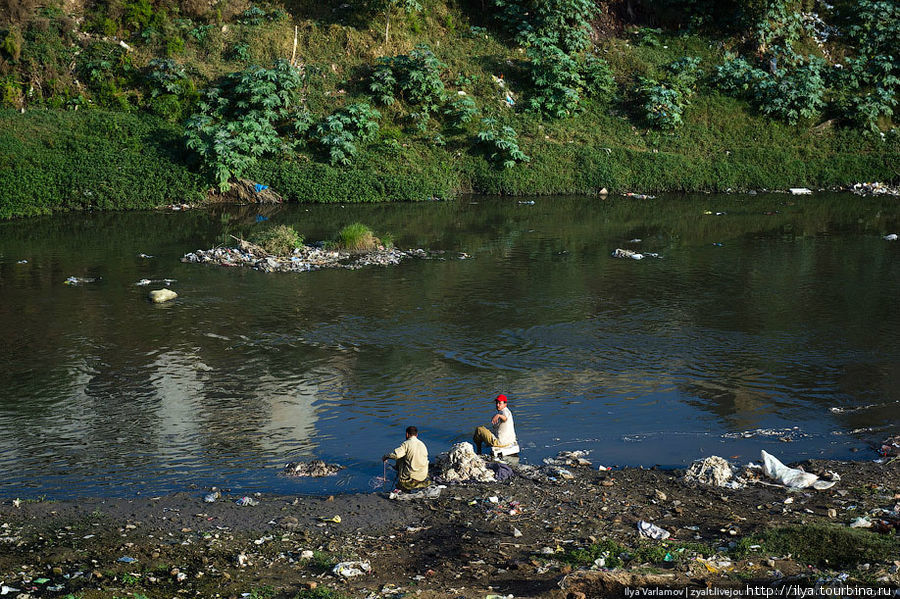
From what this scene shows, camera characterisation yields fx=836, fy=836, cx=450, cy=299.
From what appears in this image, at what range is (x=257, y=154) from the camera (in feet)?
109

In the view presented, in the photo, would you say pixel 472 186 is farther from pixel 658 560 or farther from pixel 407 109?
pixel 658 560

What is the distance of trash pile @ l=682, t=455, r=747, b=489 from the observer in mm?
9508

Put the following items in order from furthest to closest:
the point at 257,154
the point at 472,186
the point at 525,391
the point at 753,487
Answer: the point at 472,186, the point at 257,154, the point at 525,391, the point at 753,487

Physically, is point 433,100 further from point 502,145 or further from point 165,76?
point 165,76

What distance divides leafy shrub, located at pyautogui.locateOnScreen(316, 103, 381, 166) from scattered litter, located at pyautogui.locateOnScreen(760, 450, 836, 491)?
2655 cm

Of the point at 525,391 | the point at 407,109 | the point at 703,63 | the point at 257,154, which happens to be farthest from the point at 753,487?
the point at 703,63

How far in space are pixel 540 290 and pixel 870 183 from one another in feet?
79.5

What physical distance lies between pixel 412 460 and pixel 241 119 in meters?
26.9

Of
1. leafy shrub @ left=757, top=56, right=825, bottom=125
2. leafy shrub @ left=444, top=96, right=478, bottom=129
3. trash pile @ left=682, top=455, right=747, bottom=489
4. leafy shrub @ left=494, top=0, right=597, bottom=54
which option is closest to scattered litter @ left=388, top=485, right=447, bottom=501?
trash pile @ left=682, top=455, right=747, bottom=489

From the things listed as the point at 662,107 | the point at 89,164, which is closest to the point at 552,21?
the point at 662,107

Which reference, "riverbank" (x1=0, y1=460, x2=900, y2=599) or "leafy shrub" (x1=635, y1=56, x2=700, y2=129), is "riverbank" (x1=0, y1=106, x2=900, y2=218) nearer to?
"leafy shrub" (x1=635, y1=56, x2=700, y2=129)

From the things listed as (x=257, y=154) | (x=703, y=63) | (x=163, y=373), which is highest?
(x=703, y=63)

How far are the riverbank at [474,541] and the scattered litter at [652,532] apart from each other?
89 mm

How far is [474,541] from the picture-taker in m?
8.09
